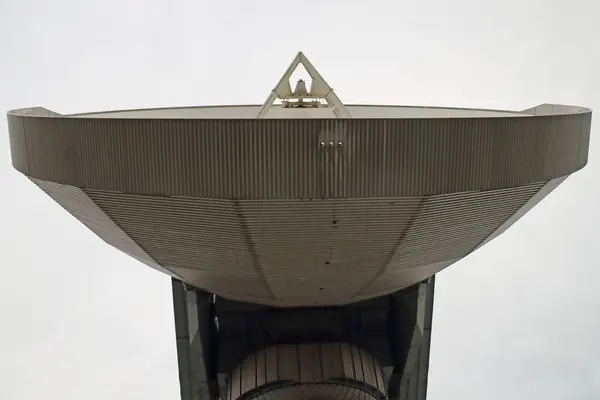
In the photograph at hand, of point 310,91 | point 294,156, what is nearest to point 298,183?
point 294,156

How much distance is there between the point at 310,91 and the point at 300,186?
14.9 feet

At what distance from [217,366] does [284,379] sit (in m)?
1.70

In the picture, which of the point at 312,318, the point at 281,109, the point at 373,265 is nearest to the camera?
the point at 373,265

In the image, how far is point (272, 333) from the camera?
10836 millimetres

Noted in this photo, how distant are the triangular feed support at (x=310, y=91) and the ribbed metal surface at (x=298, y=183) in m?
2.14

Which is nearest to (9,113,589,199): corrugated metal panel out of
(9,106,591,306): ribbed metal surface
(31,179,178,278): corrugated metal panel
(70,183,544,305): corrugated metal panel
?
(9,106,591,306): ribbed metal surface

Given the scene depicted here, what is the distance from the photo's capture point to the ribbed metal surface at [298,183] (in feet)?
18.9

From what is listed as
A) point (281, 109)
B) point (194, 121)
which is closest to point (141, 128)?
point (194, 121)

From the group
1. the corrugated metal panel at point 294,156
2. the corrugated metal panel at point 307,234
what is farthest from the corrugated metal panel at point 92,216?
the corrugated metal panel at point 294,156

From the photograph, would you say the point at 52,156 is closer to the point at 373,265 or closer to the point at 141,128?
the point at 141,128

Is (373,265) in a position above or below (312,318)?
above

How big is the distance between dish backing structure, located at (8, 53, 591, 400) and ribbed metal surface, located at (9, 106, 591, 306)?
0.05ft

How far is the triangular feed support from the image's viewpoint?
8.46 meters

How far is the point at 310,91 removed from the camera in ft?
32.9
